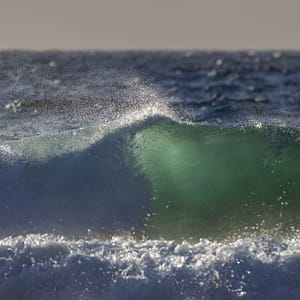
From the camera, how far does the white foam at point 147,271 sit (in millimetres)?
7492

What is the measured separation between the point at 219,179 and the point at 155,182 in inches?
29.6

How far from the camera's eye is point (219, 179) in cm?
1055

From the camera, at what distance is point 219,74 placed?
33906mm

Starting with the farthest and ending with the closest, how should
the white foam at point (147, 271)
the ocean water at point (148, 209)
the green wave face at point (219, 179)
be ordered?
the green wave face at point (219, 179) < the ocean water at point (148, 209) < the white foam at point (147, 271)

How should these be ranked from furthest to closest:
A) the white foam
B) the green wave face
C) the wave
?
the green wave face < the wave < the white foam

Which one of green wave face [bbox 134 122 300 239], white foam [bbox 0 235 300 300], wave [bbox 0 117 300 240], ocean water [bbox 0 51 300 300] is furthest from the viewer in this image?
green wave face [bbox 134 122 300 239]

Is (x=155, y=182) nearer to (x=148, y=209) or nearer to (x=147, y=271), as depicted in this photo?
(x=148, y=209)

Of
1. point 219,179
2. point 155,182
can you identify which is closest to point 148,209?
point 155,182

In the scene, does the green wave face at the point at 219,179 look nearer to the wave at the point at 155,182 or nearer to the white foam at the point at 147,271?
the wave at the point at 155,182

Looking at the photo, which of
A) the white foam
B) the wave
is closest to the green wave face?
→ the wave

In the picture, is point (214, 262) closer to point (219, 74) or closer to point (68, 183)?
point (68, 183)

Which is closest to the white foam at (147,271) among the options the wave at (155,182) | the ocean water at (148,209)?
the ocean water at (148,209)

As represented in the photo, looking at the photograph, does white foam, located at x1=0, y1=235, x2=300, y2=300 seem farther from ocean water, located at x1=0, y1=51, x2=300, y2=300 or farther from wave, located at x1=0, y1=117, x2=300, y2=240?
wave, located at x1=0, y1=117, x2=300, y2=240

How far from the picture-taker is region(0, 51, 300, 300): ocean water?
7.59 metres
